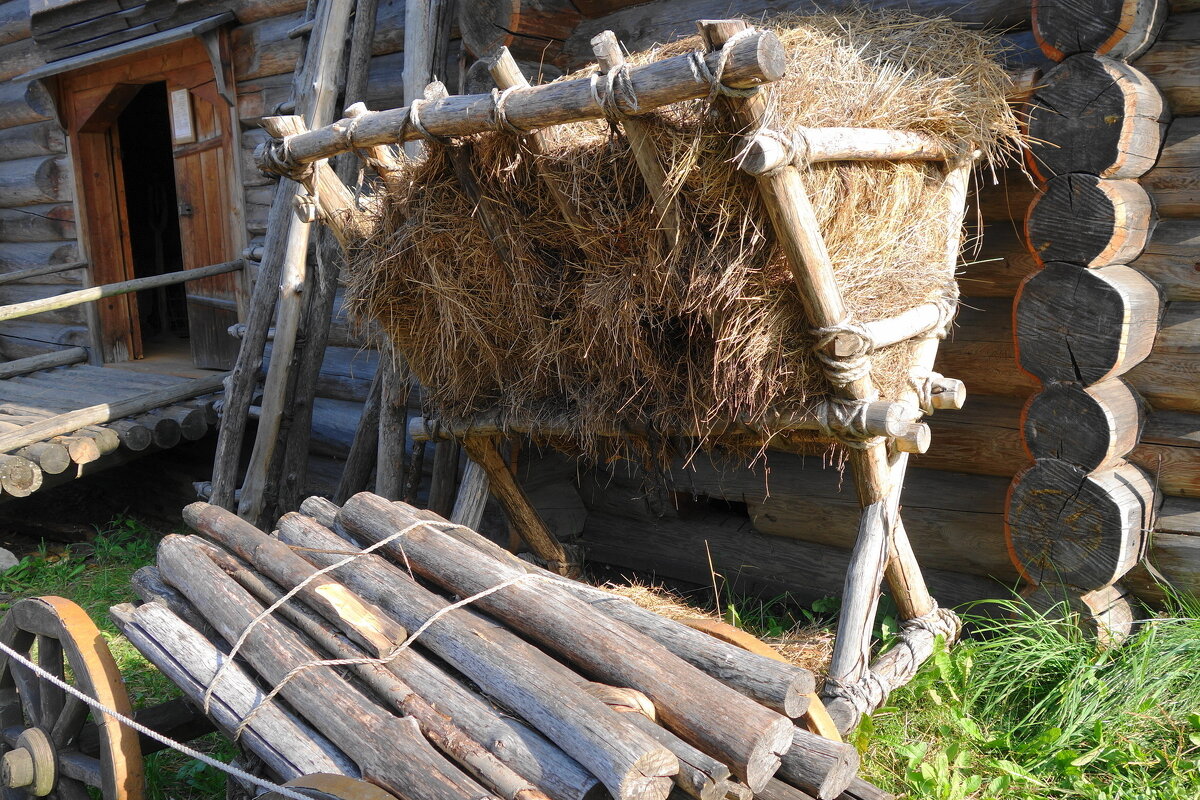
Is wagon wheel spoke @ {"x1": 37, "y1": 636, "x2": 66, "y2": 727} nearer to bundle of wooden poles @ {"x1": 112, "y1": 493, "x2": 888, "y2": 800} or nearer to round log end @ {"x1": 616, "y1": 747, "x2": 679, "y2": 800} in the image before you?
bundle of wooden poles @ {"x1": 112, "y1": 493, "x2": 888, "y2": 800}

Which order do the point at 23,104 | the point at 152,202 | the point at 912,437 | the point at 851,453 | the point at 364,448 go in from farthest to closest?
the point at 152,202, the point at 23,104, the point at 364,448, the point at 851,453, the point at 912,437

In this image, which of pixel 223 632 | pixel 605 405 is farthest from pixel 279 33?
pixel 223 632

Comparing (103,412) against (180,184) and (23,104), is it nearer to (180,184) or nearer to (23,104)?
(180,184)

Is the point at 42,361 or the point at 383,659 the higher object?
the point at 383,659

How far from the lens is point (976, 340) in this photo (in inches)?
139

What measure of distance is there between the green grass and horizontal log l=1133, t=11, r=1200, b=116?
152 inches

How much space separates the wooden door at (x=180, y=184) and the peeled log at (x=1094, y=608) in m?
5.08

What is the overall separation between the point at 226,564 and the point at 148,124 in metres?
9.14

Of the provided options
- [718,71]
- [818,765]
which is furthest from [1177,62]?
[818,765]

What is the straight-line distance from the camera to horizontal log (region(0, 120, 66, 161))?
7254mm

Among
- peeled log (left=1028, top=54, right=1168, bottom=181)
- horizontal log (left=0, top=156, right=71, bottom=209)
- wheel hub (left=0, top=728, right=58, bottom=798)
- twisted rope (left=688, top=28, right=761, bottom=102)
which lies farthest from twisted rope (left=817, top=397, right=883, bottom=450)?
horizontal log (left=0, top=156, right=71, bottom=209)

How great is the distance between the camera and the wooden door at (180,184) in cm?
625

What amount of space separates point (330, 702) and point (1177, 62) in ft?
10.2

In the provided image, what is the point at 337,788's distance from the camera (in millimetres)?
1861
